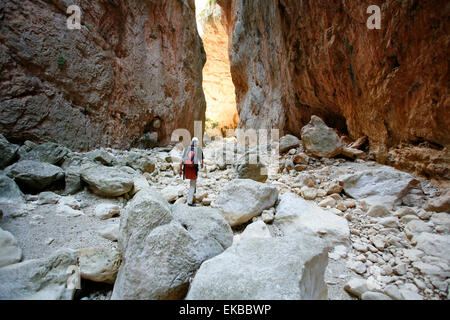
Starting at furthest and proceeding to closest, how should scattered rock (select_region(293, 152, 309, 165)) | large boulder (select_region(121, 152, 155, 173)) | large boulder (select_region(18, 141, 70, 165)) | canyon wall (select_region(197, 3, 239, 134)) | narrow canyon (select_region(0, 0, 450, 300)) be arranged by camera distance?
1. canyon wall (select_region(197, 3, 239, 134))
2. large boulder (select_region(121, 152, 155, 173))
3. scattered rock (select_region(293, 152, 309, 165))
4. large boulder (select_region(18, 141, 70, 165))
5. narrow canyon (select_region(0, 0, 450, 300))

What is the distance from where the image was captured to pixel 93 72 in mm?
5328

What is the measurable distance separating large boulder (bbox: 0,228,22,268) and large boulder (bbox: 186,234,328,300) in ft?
5.40

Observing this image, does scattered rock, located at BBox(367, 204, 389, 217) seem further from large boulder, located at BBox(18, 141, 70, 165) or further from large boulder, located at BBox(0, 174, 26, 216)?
large boulder, located at BBox(18, 141, 70, 165)

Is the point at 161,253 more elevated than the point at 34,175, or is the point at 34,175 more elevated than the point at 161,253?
the point at 34,175

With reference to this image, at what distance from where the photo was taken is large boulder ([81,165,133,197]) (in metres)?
3.33

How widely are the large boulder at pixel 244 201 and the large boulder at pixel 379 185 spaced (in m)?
1.22

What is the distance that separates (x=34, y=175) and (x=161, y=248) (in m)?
3.07

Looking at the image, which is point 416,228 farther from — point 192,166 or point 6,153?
point 6,153

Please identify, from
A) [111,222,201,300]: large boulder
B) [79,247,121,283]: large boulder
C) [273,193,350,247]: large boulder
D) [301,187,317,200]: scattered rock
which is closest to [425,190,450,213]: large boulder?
[273,193,350,247]: large boulder

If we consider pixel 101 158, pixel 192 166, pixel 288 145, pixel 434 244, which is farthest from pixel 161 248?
pixel 288 145

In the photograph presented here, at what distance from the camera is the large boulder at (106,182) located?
3.33m

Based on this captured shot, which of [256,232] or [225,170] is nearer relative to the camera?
[256,232]

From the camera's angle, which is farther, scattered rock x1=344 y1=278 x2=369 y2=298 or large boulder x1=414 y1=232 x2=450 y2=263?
large boulder x1=414 y1=232 x2=450 y2=263

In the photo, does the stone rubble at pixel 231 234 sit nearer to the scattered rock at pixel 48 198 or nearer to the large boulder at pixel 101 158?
the scattered rock at pixel 48 198
